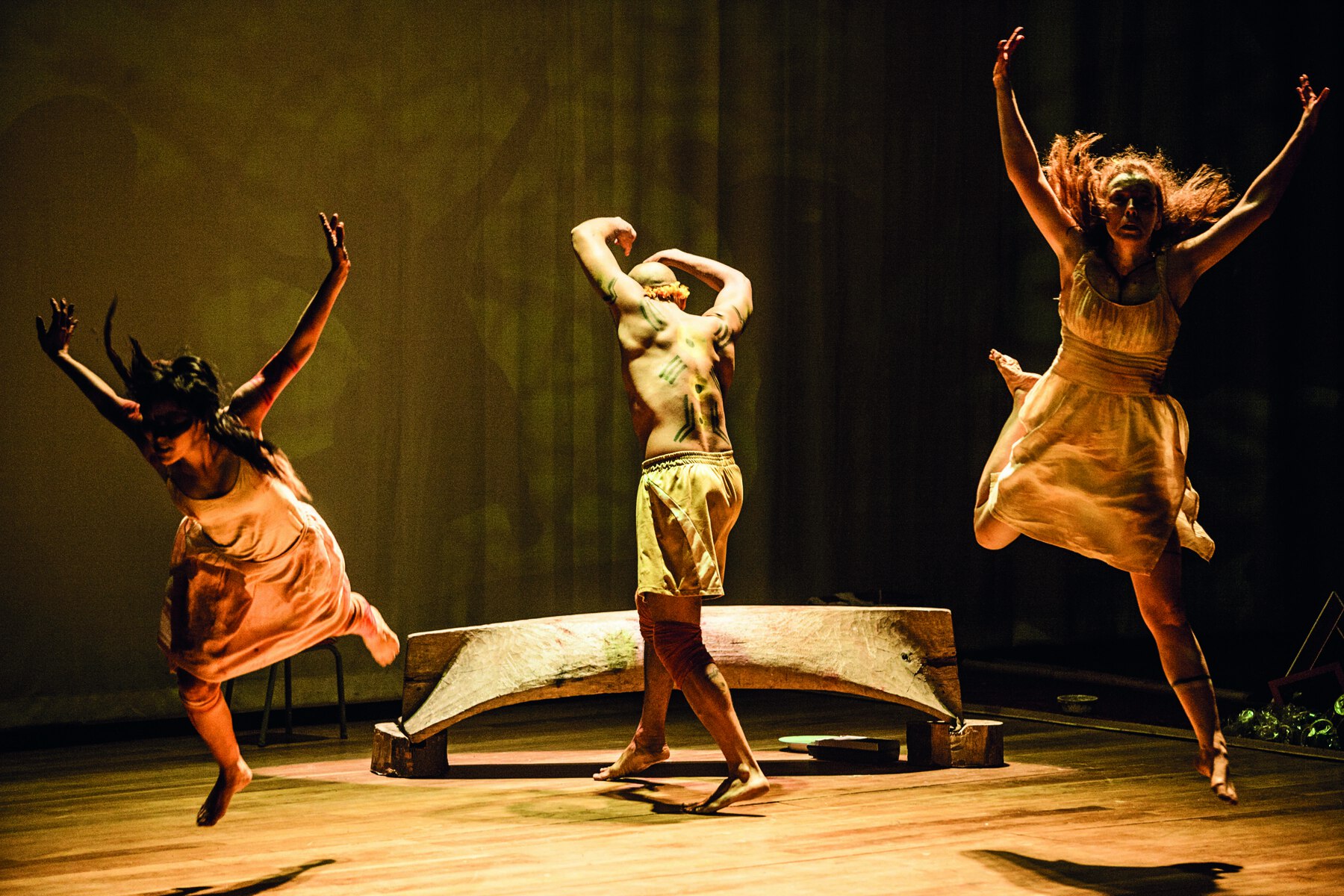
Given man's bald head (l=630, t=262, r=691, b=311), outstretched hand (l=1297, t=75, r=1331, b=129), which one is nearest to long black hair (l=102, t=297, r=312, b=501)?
man's bald head (l=630, t=262, r=691, b=311)

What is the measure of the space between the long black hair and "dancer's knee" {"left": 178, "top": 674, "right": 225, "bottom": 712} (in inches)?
21.7

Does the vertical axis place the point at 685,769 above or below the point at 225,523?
below

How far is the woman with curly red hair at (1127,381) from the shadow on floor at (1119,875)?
0.25 metres

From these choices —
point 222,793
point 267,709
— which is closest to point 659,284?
point 222,793

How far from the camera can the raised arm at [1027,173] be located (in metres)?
3.69

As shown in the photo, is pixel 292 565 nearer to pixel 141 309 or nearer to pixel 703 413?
pixel 703 413

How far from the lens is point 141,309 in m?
6.30

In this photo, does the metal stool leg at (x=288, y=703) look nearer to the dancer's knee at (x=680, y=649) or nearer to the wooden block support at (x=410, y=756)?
the wooden block support at (x=410, y=756)

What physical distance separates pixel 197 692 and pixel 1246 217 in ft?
9.45

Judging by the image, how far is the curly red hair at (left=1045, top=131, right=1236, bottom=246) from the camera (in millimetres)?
3881

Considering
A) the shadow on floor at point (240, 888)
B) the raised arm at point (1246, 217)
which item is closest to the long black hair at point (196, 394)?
the shadow on floor at point (240, 888)

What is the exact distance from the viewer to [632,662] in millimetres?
5145

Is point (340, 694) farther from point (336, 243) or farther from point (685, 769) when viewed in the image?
point (336, 243)

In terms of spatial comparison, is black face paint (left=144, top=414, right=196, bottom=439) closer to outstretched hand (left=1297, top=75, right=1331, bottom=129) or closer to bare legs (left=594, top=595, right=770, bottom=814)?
bare legs (left=594, top=595, right=770, bottom=814)
